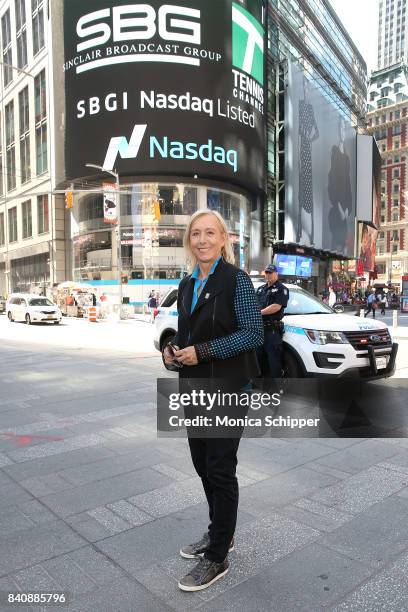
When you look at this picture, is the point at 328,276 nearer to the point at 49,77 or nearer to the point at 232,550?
the point at 49,77

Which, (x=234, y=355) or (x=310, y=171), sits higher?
(x=310, y=171)

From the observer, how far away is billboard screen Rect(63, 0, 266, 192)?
3850cm

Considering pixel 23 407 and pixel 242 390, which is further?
pixel 23 407

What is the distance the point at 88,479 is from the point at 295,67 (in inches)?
2033

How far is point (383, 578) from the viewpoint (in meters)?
2.66

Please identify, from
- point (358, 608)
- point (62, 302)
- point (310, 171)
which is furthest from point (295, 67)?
point (358, 608)

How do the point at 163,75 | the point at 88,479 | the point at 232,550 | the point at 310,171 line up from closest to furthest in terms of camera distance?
the point at 232,550, the point at 88,479, the point at 163,75, the point at 310,171

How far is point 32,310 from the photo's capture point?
77.8ft

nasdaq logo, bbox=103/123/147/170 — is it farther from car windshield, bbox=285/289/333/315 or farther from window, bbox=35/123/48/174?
car windshield, bbox=285/289/333/315

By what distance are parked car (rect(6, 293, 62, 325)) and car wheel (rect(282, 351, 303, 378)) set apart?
1884cm

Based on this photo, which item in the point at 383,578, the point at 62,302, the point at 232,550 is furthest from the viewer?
the point at 62,302

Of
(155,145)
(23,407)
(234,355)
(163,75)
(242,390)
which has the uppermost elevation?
→ (163,75)

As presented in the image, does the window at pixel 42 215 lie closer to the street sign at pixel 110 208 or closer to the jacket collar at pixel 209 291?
the street sign at pixel 110 208

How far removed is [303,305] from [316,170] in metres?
47.4
